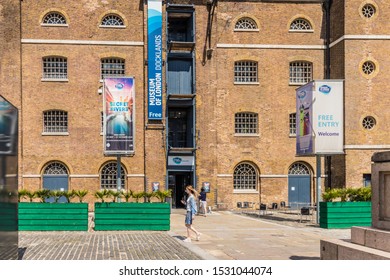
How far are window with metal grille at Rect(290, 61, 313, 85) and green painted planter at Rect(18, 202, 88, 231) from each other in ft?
61.4

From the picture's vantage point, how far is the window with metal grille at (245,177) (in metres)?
33.5

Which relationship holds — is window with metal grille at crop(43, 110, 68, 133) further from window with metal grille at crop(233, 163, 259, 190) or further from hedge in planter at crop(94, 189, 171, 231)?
hedge in planter at crop(94, 189, 171, 231)

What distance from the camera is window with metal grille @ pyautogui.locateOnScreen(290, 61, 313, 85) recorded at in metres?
34.0

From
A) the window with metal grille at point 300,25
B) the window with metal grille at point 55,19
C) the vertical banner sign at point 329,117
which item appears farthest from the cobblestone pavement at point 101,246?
the window with metal grille at point 300,25

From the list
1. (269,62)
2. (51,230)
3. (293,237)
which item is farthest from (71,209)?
(269,62)

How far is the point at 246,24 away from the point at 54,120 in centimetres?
1300

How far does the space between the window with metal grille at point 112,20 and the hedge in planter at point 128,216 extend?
16.0 meters

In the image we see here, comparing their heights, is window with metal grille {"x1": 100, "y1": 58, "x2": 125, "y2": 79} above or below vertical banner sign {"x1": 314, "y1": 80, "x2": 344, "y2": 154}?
above

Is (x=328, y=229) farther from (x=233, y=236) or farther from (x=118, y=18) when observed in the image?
(x=118, y=18)

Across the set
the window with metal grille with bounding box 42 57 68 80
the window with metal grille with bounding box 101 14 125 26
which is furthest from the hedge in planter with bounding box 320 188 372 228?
the window with metal grille with bounding box 42 57 68 80

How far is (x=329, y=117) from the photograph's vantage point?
23.1 metres

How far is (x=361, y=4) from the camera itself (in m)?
31.8

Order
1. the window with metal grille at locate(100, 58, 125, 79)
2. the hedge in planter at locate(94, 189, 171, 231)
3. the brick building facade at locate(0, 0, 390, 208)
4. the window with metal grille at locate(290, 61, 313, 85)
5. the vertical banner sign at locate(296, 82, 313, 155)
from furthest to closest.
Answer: the window with metal grille at locate(290, 61, 313, 85) < the window with metal grille at locate(100, 58, 125, 79) < the brick building facade at locate(0, 0, 390, 208) < the vertical banner sign at locate(296, 82, 313, 155) < the hedge in planter at locate(94, 189, 171, 231)

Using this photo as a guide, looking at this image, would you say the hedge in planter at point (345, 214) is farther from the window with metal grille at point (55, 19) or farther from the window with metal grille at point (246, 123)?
the window with metal grille at point (55, 19)
